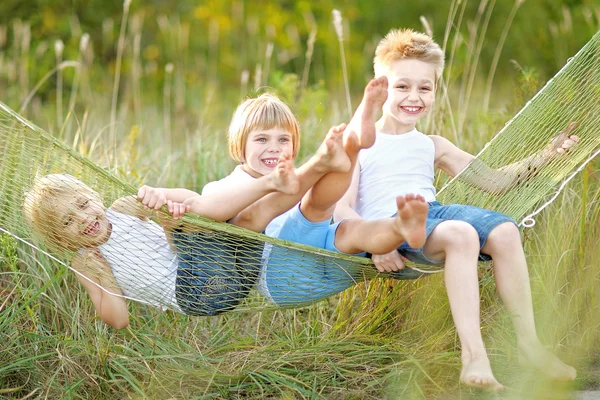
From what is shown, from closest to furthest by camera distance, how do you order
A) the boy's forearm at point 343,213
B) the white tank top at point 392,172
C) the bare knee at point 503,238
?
the bare knee at point 503,238 < the boy's forearm at point 343,213 < the white tank top at point 392,172

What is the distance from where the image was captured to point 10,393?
238cm

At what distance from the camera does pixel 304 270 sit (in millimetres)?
2316

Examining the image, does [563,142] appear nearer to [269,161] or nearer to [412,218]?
[412,218]

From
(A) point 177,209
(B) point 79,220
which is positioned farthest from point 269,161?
(B) point 79,220

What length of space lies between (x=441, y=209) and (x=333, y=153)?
45cm

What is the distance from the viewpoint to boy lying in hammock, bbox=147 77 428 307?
2.14 m

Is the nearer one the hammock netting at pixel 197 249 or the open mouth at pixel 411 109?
the hammock netting at pixel 197 249

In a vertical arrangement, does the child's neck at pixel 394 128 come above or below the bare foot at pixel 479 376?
above

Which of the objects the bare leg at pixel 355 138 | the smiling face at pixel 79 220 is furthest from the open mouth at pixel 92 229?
the bare leg at pixel 355 138

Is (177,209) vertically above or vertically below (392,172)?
below

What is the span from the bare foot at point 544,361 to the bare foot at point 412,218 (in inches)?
18.0

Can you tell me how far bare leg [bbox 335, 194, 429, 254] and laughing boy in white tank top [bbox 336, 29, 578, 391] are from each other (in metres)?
0.08

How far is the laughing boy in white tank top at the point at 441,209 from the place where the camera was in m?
2.15

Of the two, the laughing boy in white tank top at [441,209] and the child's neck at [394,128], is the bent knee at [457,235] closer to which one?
the laughing boy in white tank top at [441,209]
